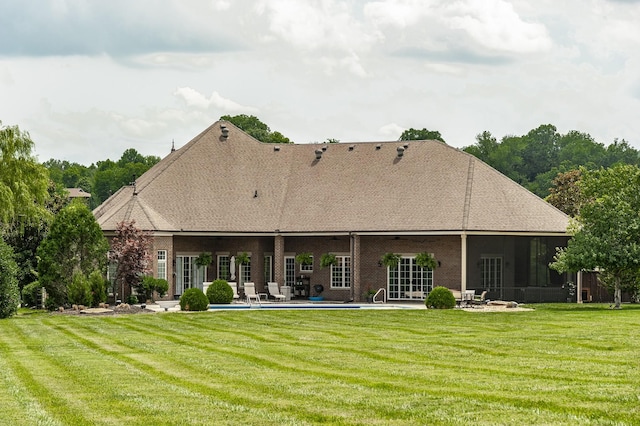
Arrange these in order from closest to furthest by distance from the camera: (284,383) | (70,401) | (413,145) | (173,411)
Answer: (173,411) < (70,401) < (284,383) < (413,145)

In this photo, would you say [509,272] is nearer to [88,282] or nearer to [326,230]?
[326,230]

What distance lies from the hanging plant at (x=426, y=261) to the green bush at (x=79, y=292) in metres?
14.2

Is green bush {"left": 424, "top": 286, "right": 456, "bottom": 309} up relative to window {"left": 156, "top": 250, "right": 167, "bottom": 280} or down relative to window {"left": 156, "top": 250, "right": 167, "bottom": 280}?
down

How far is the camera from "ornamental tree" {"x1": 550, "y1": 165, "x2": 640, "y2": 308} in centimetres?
4081

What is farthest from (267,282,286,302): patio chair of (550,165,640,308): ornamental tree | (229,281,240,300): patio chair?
(550,165,640,308): ornamental tree

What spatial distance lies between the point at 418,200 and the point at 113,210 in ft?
45.5

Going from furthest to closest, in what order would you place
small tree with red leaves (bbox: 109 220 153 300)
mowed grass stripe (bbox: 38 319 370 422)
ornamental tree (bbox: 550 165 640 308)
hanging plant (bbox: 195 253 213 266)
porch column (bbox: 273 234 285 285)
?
hanging plant (bbox: 195 253 213 266) → porch column (bbox: 273 234 285 285) → small tree with red leaves (bbox: 109 220 153 300) → ornamental tree (bbox: 550 165 640 308) → mowed grass stripe (bbox: 38 319 370 422)

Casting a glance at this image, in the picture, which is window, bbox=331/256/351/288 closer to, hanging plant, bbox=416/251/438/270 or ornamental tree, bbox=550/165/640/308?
hanging plant, bbox=416/251/438/270

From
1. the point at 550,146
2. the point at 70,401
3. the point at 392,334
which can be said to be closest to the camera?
the point at 70,401

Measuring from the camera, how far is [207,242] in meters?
52.5

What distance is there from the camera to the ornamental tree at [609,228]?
40812 millimetres

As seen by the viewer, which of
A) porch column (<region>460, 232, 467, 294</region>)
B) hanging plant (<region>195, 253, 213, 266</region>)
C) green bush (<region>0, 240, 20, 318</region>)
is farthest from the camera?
hanging plant (<region>195, 253, 213, 266</region>)

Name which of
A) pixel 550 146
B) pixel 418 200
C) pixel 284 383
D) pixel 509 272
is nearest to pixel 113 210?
pixel 418 200

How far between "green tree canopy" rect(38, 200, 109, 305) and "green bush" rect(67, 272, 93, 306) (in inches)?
31.1
